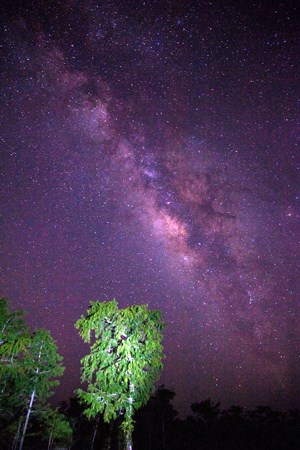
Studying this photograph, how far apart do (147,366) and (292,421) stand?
73934 mm

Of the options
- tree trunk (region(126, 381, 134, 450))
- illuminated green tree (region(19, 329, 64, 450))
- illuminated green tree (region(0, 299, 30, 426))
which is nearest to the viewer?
tree trunk (region(126, 381, 134, 450))

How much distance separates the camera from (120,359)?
1603 cm

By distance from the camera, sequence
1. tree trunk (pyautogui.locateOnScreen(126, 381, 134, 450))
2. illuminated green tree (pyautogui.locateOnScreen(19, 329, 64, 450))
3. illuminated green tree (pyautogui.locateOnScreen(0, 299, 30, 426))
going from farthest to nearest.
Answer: illuminated green tree (pyautogui.locateOnScreen(19, 329, 64, 450)) → illuminated green tree (pyautogui.locateOnScreen(0, 299, 30, 426)) → tree trunk (pyautogui.locateOnScreen(126, 381, 134, 450))

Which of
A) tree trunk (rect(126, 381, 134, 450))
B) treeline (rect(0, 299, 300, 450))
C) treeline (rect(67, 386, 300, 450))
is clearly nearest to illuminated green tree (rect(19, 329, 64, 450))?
treeline (rect(0, 299, 300, 450))

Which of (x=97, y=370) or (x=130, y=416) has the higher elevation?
(x=97, y=370)

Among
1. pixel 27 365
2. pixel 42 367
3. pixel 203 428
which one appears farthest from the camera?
pixel 203 428

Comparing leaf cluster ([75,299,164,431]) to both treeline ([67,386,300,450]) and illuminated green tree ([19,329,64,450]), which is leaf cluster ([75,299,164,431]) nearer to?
illuminated green tree ([19,329,64,450])

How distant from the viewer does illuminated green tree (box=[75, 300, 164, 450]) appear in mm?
15453

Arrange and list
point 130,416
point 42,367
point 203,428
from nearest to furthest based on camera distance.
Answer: point 130,416 → point 42,367 → point 203,428

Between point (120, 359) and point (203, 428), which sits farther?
point (203, 428)

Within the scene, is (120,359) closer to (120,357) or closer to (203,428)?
(120,357)

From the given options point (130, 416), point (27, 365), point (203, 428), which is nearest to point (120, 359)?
point (130, 416)

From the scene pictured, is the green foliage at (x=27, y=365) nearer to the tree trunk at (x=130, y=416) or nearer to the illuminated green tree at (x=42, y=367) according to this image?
the illuminated green tree at (x=42, y=367)

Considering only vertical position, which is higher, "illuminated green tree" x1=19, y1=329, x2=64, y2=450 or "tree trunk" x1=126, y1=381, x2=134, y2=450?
"illuminated green tree" x1=19, y1=329, x2=64, y2=450
